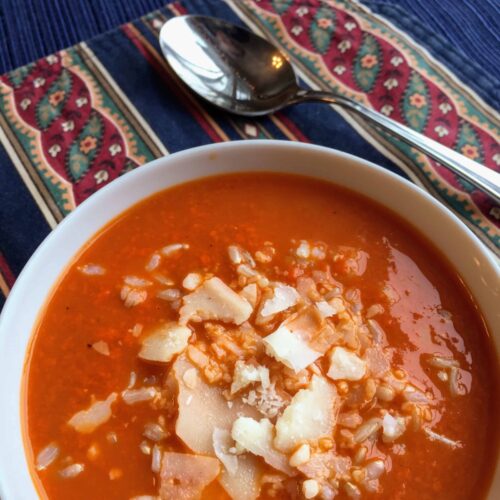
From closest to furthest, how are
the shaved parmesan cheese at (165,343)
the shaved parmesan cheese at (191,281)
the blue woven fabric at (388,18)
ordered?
the shaved parmesan cheese at (165,343) < the shaved parmesan cheese at (191,281) < the blue woven fabric at (388,18)

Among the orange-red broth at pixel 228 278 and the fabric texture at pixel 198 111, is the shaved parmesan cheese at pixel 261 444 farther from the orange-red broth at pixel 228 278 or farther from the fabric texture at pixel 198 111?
the fabric texture at pixel 198 111

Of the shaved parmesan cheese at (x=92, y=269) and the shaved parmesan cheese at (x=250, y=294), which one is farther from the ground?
the shaved parmesan cheese at (x=250, y=294)

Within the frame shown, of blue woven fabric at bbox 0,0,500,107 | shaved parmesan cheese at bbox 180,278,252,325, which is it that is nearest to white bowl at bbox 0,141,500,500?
shaved parmesan cheese at bbox 180,278,252,325

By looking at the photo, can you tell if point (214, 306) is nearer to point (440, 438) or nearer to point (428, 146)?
point (440, 438)

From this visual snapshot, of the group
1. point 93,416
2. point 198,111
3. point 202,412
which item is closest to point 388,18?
point 198,111

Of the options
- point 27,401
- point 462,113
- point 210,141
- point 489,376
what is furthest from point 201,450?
point 462,113

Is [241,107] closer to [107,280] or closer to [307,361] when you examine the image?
[107,280]

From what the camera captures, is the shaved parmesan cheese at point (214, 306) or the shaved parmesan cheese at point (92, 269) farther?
the shaved parmesan cheese at point (92, 269)

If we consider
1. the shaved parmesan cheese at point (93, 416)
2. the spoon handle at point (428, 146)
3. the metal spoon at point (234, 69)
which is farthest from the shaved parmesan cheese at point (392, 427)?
the metal spoon at point (234, 69)
